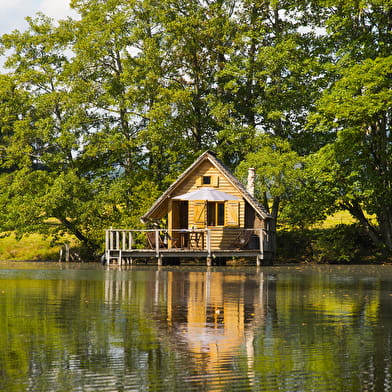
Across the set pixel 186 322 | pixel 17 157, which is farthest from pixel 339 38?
pixel 186 322

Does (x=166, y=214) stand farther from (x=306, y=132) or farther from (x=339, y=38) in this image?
(x=339, y=38)

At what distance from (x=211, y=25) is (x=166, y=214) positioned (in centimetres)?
1152

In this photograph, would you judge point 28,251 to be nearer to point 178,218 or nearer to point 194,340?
point 178,218

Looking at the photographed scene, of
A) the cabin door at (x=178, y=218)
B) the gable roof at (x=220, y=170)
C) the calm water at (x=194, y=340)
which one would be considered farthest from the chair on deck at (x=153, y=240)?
the calm water at (x=194, y=340)

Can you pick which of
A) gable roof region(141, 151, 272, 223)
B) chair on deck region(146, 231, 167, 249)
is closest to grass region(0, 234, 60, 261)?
chair on deck region(146, 231, 167, 249)

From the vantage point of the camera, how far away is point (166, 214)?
42500 millimetres

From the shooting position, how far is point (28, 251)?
4866cm

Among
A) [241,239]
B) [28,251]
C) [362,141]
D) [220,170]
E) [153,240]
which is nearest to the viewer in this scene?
[241,239]

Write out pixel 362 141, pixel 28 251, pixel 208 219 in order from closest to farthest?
pixel 362 141 < pixel 208 219 < pixel 28 251

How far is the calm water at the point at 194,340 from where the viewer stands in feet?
27.6

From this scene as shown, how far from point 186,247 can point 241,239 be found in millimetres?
2889

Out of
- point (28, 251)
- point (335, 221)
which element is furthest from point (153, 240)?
point (335, 221)

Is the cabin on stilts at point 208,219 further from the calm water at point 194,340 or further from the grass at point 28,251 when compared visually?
the calm water at point 194,340

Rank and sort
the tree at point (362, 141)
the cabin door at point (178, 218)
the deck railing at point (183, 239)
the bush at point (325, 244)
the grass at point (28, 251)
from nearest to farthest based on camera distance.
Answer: the tree at point (362, 141)
the deck railing at point (183, 239)
the cabin door at point (178, 218)
the bush at point (325, 244)
the grass at point (28, 251)
